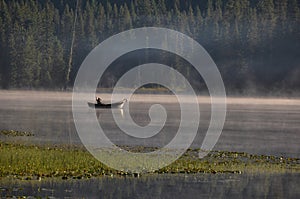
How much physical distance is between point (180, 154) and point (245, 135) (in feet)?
→ 63.3

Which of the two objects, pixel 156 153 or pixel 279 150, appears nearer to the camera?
pixel 156 153

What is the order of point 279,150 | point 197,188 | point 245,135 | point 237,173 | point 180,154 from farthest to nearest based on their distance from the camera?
point 245,135 → point 279,150 → point 180,154 → point 237,173 → point 197,188

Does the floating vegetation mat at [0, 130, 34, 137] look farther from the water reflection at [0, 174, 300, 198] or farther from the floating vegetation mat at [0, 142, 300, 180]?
the water reflection at [0, 174, 300, 198]

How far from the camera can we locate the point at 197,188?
33.0 metres

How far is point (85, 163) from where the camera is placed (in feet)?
125

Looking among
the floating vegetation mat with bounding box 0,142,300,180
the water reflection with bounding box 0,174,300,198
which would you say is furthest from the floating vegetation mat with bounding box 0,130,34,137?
the water reflection with bounding box 0,174,300,198

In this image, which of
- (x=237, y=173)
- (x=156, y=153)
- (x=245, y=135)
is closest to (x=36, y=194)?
(x=237, y=173)

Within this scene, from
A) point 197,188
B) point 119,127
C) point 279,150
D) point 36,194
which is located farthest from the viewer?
point 119,127

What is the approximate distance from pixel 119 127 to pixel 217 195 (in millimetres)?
40720

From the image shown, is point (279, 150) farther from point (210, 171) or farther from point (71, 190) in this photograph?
point (71, 190)

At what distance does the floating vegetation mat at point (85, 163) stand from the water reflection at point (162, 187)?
148 centimetres

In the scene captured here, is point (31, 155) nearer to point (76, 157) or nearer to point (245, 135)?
point (76, 157)

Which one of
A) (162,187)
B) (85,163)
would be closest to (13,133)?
(85,163)

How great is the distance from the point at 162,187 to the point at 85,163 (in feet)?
21.8
